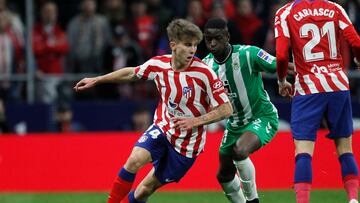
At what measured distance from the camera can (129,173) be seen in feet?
28.4

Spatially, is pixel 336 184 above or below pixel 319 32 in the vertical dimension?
below

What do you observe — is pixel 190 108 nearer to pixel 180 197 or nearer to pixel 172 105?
pixel 172 105

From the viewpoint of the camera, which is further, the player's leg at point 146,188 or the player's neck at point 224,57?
the player's neck at point 224,57

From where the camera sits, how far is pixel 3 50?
15477 millimetres

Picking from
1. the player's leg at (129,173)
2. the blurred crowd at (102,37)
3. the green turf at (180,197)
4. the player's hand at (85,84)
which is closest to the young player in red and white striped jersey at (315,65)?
the player's leg at (129,173)

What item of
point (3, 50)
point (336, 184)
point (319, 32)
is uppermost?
point (319, 32)

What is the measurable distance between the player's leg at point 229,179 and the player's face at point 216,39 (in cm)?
106

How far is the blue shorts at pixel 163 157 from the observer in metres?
8.77

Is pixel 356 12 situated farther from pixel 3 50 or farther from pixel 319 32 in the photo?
pixel 319 32

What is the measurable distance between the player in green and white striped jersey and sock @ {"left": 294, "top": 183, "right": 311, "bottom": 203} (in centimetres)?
89

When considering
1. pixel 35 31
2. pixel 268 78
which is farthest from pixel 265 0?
pixel 35 31

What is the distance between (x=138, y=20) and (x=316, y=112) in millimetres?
7544

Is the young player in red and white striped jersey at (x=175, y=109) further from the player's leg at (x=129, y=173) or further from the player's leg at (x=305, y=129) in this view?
the player's leg at (x=305, y=129)

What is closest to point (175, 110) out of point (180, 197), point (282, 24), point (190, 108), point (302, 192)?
point (190, 108)
